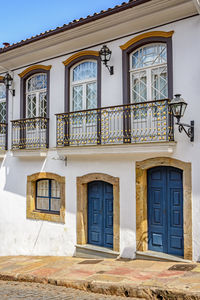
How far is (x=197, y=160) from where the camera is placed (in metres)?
7.67

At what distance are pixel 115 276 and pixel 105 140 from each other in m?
3.51

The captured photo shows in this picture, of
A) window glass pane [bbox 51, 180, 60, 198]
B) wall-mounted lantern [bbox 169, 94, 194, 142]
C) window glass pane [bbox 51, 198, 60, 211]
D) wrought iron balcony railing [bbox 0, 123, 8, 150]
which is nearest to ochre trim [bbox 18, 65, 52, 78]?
wrought iron balcony railing [bbox 0, 123, 8, 150]

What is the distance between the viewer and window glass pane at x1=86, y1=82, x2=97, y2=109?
384 inches

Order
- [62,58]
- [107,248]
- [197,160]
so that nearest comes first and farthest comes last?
1. [197,160]
2. [107,248]
3. [62,58]

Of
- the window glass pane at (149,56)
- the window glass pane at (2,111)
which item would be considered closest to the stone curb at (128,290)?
the window glass pane at (149,56)

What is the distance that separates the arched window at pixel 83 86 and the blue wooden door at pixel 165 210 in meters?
2.90

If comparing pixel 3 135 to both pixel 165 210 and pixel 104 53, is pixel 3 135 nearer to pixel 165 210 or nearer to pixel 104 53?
pixel 104 53

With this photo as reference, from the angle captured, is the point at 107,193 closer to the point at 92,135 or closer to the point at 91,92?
the point at 92,135

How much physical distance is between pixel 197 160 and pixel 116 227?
2879 mm

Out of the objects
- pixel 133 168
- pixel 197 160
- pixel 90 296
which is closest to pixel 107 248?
pixel 133 168

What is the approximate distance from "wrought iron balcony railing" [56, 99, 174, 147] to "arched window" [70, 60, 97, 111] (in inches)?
22.6

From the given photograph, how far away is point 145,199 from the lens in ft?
28.3

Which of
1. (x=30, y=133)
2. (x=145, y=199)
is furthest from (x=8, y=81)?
(x=145, y=199)

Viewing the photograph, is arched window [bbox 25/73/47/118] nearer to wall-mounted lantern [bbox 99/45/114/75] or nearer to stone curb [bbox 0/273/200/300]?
wall-mounted lantern [bbox 99/45/114/75]
